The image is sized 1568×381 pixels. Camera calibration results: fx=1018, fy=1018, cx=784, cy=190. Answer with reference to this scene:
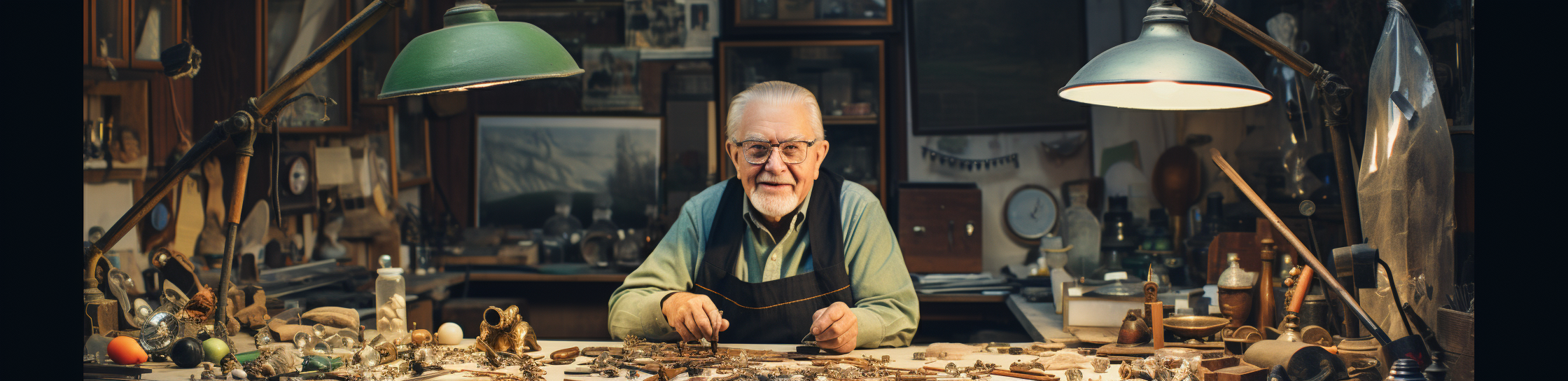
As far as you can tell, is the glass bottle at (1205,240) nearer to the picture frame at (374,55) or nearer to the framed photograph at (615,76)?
the framed photograph at (615,76)

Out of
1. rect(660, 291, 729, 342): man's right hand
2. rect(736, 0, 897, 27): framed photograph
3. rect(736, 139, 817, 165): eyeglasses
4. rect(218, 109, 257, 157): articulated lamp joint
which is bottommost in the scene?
rect(660, 291, 729, 342): man's right hand

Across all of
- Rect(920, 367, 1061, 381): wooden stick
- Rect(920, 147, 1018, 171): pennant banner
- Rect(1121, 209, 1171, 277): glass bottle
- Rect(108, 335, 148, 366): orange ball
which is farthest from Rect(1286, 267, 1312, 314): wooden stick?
Rect(108, 335, 148, 366): orange ball

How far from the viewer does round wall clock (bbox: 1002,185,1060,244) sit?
16.3ft

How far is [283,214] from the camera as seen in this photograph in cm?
403

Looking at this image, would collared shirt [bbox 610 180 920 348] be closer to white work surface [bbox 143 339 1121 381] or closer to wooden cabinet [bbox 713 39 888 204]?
white work surface [bbox 143 339 1121 381]

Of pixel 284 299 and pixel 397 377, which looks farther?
pixel 284 299

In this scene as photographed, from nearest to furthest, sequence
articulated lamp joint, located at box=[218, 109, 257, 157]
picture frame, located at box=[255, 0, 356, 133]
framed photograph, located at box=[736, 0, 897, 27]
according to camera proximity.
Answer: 1. articulated lamp joint, located at box=[218, 109, 257, 157]
2. picture frame, located at box=[255, 0, 356, 133]
3. framed photograph, located at box=[736, 0, 897, 27]

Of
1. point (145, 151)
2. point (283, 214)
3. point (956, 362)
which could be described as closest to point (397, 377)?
point (956, 362)

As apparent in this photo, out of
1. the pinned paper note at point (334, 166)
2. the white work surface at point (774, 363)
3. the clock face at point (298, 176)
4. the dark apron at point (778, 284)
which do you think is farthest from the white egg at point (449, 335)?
the pinned paper note at point (334, 166)

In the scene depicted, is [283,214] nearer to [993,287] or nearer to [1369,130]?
[993,287]

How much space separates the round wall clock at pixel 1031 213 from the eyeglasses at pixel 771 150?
2.18 meters

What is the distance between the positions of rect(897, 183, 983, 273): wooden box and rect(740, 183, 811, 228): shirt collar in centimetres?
151

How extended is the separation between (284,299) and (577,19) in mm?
2184

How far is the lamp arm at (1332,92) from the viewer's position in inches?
92.9
